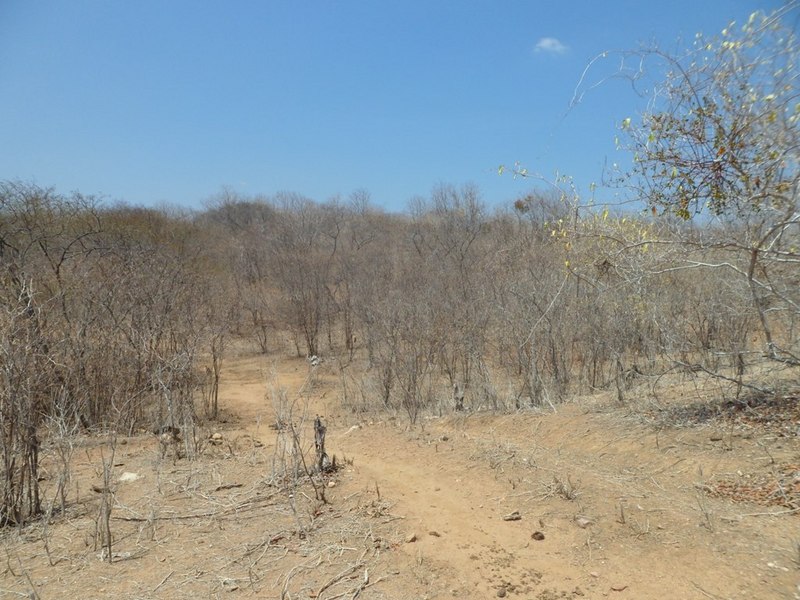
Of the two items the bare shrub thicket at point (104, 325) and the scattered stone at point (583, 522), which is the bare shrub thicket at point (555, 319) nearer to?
the scattered stone at point (583, 522)

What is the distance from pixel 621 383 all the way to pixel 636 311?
3.78 ft

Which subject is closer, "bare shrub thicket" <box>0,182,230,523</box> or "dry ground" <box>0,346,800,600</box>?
"dry ground" <box>0,346,800,600</box>

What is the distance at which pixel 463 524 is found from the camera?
418 centimetres

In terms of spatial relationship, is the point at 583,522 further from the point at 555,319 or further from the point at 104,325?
the point at 104,325

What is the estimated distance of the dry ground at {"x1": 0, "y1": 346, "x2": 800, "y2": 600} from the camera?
3.35 metres

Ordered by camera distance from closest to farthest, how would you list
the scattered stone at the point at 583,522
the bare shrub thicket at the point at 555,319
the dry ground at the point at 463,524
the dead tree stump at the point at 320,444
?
the dry ground at the point at 463,524 < the scattered stone at the point at 583,522 < the dead tree stump at the point at 320,444 < the bare shrub thicket at the point at 555,319

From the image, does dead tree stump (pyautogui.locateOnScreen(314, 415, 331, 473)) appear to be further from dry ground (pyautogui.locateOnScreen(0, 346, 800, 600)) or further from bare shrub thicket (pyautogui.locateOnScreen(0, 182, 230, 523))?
bare shrub thicket (pyautogui.locateOnScreen(0, 182, 230, 523))

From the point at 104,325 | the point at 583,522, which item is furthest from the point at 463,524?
the point at 104,325

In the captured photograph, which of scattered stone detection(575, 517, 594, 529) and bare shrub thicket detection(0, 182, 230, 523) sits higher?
bare shrub thicket detection(0, 182, 230, 523)

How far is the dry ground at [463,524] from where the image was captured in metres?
3.35

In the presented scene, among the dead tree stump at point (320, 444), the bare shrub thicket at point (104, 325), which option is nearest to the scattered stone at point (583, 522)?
the dead tree stump at point (320, 444)

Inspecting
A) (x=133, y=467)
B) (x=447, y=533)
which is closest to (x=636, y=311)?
(x=447, y=533)

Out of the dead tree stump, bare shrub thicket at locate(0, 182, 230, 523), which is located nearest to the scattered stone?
the dead tree stump

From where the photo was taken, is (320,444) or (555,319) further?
(555,319)
